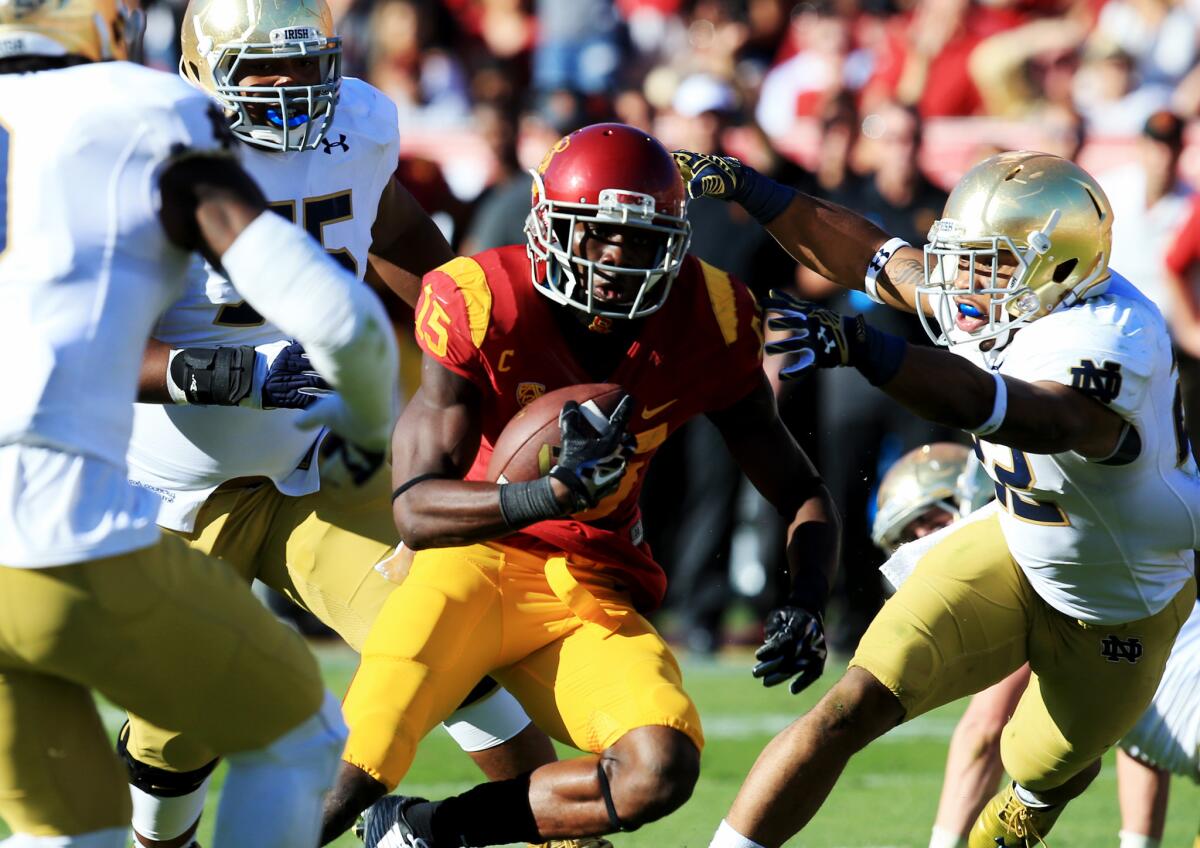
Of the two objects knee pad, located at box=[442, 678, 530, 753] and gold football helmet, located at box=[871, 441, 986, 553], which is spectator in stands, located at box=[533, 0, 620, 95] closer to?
gold football helmet, located at box=[871, 441, 986, 553]

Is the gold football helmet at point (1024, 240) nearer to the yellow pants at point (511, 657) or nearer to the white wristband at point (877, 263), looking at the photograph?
the white wristband at point (877, 263)

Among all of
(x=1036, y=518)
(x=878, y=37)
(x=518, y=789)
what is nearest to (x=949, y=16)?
(x=878, y=37)

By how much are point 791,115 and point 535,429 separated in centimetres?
603

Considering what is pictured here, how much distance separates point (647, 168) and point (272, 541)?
1211 millimetres

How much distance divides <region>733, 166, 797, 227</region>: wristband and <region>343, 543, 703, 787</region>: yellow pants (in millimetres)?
1235

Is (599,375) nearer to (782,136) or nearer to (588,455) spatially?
(588,455)

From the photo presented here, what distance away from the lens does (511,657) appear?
142 inches

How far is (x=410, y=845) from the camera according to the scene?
144 inches

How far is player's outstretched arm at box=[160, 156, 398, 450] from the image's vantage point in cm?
252

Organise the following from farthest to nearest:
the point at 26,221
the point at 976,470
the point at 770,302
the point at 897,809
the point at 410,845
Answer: the point at 897,809 → the point at 976,470 → the point at 410,845 → the point at 770,302 → the point at 26,221

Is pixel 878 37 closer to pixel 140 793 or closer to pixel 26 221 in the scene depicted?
pixel 140 793

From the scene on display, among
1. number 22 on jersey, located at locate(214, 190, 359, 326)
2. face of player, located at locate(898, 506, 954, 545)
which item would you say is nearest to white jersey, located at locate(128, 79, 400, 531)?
number 22 on jersey, located at locate(214, 190, 359, 326)

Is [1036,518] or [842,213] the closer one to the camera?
[1036,518]

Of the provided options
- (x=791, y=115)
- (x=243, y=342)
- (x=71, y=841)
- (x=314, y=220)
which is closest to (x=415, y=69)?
(x=791, y=115)
